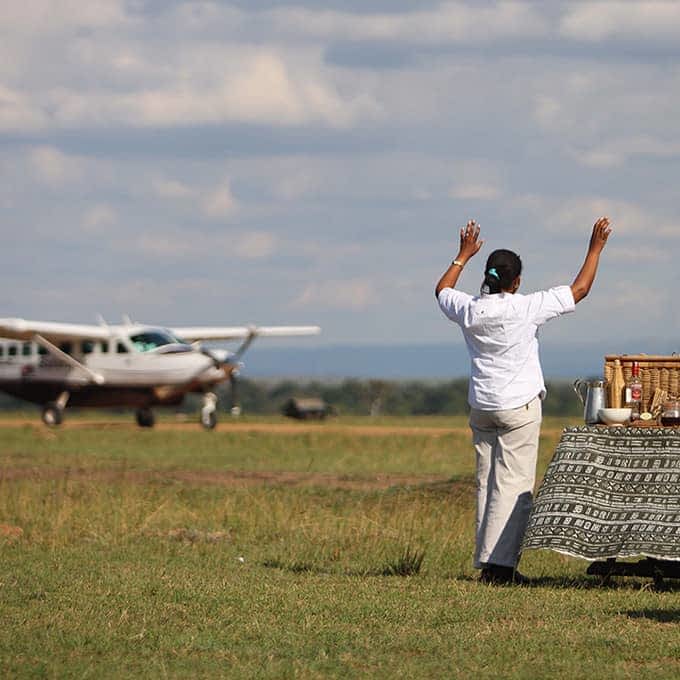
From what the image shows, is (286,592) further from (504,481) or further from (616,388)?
(616,388)

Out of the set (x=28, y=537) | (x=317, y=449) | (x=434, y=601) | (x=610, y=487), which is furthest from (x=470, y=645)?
(x=317, y=449)

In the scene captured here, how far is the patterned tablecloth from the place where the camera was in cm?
822

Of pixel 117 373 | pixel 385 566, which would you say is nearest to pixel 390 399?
pixel 117 373

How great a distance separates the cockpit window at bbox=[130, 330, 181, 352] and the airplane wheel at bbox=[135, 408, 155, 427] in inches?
90.3

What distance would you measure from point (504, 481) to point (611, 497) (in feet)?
2.07

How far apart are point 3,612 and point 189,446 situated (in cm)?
1839

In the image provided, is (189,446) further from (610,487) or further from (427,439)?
(610,487)

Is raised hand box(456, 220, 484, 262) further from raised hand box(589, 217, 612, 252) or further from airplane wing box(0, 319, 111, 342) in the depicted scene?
airplane wing box(0, 319, 111, 342)

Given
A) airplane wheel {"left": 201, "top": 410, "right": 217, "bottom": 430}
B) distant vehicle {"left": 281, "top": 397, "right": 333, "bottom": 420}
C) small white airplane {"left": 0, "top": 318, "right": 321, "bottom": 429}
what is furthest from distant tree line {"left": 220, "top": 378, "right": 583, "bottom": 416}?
airplane wheel {"left": 201, "top": 410, "right": 217, "bottom": 430}

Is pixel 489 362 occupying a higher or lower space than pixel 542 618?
higher

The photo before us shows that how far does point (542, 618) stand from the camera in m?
7.49

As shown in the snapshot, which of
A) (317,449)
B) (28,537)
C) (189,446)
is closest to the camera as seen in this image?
(28,537)

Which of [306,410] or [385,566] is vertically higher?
[385,566]

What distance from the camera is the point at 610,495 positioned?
27.8 ft
